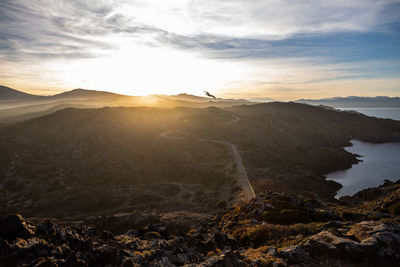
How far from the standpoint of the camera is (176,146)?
98.4 m

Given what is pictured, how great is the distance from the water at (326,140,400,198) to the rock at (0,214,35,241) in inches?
2909

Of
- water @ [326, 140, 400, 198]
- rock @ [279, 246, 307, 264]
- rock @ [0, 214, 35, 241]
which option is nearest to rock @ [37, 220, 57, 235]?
rock @ [0, 214, 35, 241]

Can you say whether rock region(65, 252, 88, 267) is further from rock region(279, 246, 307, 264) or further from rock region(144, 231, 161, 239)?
rock region(144, 231, 161, 239)

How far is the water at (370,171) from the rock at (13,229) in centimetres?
7388

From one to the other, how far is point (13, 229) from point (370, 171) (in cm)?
11549

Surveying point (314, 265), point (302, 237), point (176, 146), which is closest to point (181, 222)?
point (302, 237)

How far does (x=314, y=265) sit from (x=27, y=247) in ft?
62.4

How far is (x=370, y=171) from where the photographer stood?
95.8m

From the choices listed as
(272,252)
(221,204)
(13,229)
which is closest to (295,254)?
(272,252)

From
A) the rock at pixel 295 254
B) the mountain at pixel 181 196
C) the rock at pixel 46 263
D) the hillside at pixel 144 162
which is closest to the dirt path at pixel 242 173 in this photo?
the mountain at pixel 181 196

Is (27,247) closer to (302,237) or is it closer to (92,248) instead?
(92,248)

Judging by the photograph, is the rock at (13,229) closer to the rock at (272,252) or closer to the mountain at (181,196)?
the mountain at (181,196)

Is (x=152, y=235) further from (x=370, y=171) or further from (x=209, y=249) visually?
(x=370, y=171)

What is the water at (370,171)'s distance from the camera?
258ft
